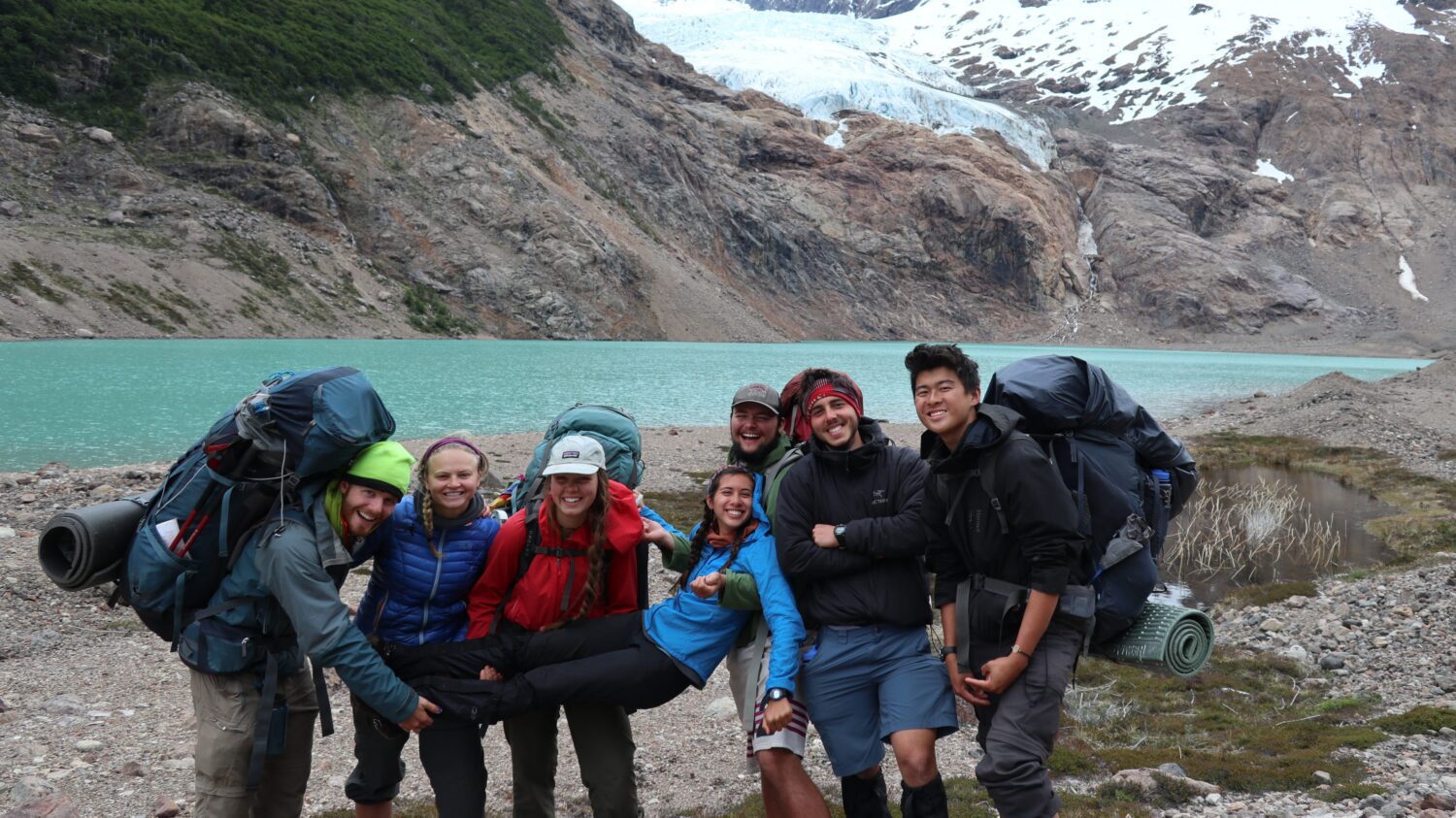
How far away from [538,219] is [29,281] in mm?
40800

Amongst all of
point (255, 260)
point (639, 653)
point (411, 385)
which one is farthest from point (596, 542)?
point (255, 260)

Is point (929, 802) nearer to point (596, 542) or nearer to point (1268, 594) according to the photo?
point (596, 542)

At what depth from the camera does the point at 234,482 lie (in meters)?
3.60

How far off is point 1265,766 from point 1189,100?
717 ft

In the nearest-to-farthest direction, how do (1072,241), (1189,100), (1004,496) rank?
(1004,496) → (1072,241) → (1189,100)

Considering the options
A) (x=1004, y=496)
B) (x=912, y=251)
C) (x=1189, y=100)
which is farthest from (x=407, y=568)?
(x=1189, y=100)

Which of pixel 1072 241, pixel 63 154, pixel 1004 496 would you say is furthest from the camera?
pixel 1072 241

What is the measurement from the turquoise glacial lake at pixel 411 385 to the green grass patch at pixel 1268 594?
30.4 feet

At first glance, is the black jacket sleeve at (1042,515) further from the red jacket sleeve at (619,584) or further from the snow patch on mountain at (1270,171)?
the snow patch on mountain at (1270,171)

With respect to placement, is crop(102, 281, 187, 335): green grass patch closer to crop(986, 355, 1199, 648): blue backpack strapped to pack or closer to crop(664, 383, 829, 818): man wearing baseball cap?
crop(664, 383, 829, 818): man wearing baseball cap

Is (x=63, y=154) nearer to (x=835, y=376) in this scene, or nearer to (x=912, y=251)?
(x=835, y=376)

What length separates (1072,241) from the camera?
15000 centimetres

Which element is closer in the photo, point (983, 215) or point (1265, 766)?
point (1265, 766)

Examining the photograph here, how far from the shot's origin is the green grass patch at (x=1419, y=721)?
6.55 m
